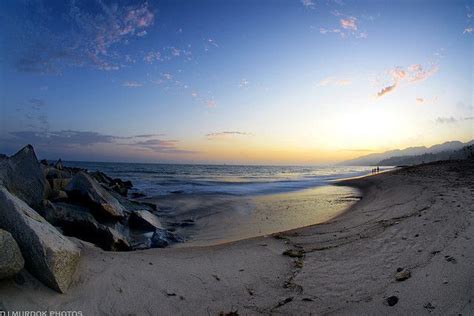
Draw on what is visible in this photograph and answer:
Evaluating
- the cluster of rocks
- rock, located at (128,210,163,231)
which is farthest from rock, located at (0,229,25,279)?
rock, located at (128,210,163,231)

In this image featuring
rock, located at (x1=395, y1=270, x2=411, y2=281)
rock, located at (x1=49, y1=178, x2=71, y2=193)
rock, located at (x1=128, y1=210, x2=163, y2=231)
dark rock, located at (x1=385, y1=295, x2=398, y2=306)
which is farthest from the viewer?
rock, located at (x1=49, y1=178, x2=71, y2=193)

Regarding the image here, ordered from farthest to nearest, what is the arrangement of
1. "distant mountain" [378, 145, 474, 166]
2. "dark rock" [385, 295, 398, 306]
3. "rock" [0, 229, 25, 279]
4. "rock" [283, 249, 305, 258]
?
"distant mountain" [378, 145, 474, 166], "rock" [283, 249, 305, 258], "dark rock" [385, 295, 398, 306], "rock" [0, 229, 25, 279]

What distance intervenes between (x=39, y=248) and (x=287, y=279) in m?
3.69

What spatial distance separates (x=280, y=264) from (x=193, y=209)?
381 inches

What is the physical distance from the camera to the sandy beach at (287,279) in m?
3.49

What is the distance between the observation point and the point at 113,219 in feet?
30.4

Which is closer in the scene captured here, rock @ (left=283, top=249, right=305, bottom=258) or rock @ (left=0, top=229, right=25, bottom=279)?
rock @ (left=0, top=229, right=25, bottom=279)

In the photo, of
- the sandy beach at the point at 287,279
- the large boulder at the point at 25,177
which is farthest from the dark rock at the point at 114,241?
the large boulder at the point at 25,177

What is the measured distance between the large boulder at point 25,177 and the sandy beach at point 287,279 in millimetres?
3069

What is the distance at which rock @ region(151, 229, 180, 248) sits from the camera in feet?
25.6

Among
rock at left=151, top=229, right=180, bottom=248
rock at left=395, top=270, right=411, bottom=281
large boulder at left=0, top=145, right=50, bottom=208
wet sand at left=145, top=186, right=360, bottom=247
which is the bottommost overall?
wet sand at left=145, top=186, right=360, bottom=247

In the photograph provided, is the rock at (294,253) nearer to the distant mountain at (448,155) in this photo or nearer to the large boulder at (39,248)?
the large boulder at (39,248)

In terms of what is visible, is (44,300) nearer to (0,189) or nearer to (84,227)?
(0,189)

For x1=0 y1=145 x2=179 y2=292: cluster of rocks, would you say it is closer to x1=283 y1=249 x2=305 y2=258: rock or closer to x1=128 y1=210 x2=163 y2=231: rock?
x1=128 y1=210 x2=163 y2=231: rock
